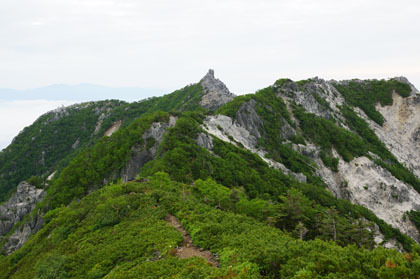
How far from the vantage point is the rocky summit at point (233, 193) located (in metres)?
15.7

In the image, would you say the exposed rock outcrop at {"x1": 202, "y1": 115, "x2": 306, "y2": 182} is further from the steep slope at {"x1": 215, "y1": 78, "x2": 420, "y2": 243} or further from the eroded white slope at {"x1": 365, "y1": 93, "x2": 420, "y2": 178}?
the eroded white slope at {"x1": 365, "y1": 93, "x2": 420, "y2": 178}

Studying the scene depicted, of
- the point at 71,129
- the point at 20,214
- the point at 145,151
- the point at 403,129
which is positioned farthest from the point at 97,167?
the point at 403,129

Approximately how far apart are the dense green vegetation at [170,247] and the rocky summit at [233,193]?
11 cm

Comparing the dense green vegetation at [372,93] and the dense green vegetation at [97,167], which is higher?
the dense green vegetation at [372,93]

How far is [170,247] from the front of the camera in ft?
60.1

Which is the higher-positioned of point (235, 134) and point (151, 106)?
point (151, 106)

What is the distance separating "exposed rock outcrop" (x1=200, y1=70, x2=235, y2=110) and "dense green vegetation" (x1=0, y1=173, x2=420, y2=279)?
289ft

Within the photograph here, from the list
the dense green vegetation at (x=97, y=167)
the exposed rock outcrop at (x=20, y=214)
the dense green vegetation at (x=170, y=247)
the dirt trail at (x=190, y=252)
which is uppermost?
the dense green vegetation at (x=97, y=167)

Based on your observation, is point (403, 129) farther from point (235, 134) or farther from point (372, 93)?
point (235, 134)

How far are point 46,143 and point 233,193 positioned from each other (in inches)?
5815

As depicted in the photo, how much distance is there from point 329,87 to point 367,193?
248 feet

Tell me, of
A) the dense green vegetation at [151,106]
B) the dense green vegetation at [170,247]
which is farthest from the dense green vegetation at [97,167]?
the dense green vegetation at [151,106]

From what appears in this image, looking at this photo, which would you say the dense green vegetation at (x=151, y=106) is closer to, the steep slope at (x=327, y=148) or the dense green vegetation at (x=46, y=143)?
the dense green vegetation at (x=46, y=143)

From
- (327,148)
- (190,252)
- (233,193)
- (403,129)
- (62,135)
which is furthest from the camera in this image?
(62,135)
